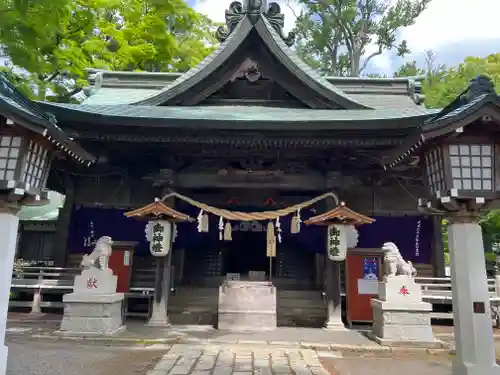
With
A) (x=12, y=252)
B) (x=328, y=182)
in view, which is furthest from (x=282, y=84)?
(x=12, y=252)

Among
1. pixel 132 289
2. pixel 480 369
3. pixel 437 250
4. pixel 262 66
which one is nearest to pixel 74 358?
pixel 132 289

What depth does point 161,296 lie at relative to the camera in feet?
32.9

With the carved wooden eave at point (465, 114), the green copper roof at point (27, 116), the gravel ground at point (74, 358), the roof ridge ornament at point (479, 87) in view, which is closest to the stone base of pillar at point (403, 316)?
the carved wooden eave at point (465, 114)

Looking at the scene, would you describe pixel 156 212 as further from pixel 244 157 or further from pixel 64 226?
pixel 64 226

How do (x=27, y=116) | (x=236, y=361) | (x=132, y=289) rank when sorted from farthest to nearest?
(x=132, y=289)
(x=236, y=361)
(x=27, y=116)

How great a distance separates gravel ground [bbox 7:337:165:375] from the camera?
6.13 m

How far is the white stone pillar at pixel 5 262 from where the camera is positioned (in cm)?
516

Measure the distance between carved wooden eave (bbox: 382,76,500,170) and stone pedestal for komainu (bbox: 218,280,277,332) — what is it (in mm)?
5710

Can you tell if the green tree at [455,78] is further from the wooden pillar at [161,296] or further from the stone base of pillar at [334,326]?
the wooden pillar at [161,296]

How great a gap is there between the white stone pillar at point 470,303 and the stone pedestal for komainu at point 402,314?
2805 millimetres

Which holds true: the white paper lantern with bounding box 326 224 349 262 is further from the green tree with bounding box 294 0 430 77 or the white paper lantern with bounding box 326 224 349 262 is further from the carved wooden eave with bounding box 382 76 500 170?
the green tree with bounding box 294 0 430 77

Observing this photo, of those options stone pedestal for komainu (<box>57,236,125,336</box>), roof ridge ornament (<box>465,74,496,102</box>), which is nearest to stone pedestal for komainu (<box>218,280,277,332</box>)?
stone pedestal for komainu (<box>57,236,125,336</box>)

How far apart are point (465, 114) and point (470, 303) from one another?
265cm

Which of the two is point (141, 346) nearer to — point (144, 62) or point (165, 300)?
point (165, 300)
